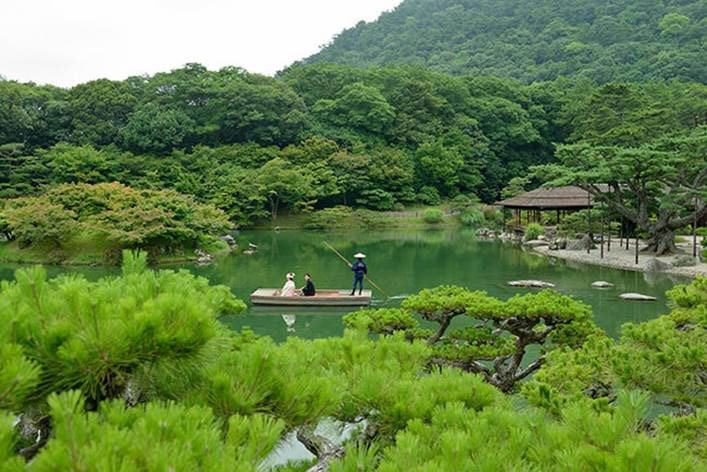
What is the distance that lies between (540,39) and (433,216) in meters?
44.4

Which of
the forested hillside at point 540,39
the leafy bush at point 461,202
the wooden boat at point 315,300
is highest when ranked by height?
the forested hillside at point 540,39

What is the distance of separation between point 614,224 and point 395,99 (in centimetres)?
2352

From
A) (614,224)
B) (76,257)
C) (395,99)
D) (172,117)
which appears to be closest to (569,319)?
(76,257)

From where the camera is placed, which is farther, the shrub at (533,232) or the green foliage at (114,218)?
the shrub at (533,232)

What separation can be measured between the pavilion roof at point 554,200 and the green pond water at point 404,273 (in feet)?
9.10

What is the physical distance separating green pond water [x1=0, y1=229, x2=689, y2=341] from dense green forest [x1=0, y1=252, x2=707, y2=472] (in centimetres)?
572

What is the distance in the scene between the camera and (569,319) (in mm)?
5152

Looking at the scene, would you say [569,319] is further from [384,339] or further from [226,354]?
[226,354]

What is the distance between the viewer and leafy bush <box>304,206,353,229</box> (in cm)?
3031

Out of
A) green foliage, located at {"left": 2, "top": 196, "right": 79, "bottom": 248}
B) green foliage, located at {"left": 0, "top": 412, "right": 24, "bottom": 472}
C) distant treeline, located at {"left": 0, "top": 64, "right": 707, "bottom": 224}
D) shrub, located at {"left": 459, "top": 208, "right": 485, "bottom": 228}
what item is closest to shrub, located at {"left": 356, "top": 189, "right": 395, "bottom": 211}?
distant treeline, located at {"left": 0, "top": 64, "right": 707, "bottom": 224}

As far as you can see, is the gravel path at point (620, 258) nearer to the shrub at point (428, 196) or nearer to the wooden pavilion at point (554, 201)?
the wooden pavilion at point (554, 201)

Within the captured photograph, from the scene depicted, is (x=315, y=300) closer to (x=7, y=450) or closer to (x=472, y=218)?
(x=7, y=450)

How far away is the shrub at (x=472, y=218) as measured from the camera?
3269 cm

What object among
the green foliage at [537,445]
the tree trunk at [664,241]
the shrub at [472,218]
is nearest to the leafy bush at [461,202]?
the shrub at [472,218]
